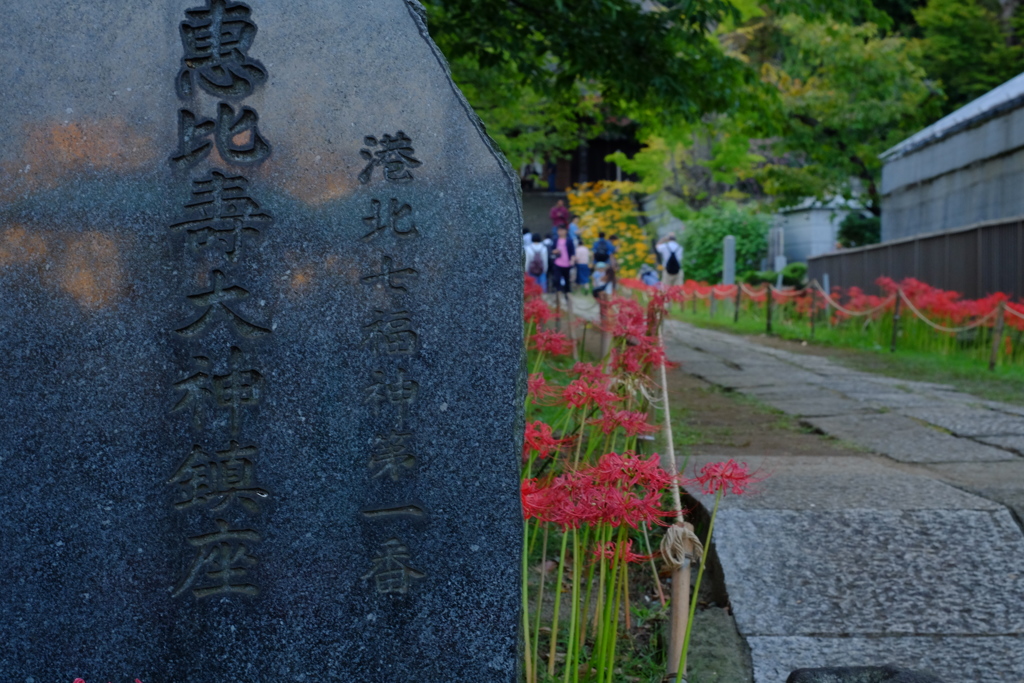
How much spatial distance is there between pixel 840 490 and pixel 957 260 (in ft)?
31.6

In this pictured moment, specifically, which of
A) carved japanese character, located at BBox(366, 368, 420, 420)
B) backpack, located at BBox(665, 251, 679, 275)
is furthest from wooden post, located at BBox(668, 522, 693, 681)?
backpack, located at BBox(665, 251, 679, 275)

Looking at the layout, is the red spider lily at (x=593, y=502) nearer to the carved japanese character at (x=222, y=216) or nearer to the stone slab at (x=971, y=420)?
the carved japanese character at (x=222, y=216)

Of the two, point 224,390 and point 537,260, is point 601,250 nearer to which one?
point 537,260

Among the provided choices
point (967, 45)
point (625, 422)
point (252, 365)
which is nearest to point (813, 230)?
point (967, 45)

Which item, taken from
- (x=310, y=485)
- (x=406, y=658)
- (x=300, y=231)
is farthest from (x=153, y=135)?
(x=406, y=658)

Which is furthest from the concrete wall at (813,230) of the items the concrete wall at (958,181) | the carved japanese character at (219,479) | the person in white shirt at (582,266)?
the carved japanese character at (219,479)

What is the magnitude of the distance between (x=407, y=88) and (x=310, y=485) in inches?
41.8

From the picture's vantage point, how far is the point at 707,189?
24016mm

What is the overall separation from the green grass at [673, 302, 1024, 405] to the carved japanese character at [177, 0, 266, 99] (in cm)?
653

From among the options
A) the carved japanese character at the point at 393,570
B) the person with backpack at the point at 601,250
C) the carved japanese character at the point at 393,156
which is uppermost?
the person with backpack at the point at 601,250

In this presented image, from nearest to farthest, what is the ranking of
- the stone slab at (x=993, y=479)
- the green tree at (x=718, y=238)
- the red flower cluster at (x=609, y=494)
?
1. the red flower cluster at (x=609, y=494)
2. the stone slab at (x=993, y=479)
3. the green tree at (x=718, y=238)

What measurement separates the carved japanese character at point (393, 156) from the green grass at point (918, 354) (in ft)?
20.4

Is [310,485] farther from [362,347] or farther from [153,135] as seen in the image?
[153,135]

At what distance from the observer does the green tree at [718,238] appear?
2342cm
